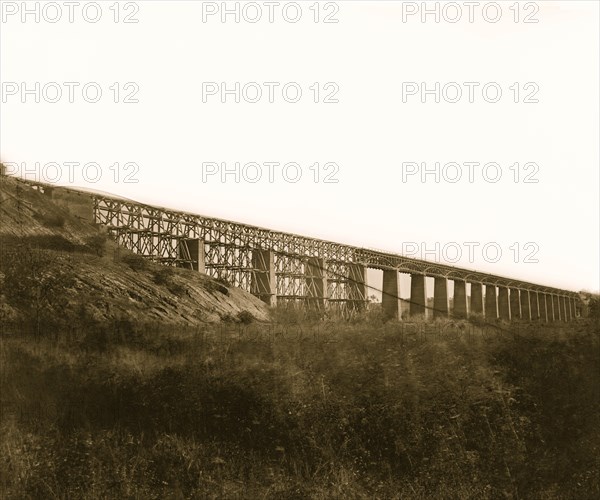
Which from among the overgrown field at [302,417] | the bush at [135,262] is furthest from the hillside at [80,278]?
the overgrown field at [302,417]

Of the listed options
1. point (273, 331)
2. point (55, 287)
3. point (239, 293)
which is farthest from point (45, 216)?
point (273, 331)

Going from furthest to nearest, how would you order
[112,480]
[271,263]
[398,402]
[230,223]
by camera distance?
[271,263] < [230,223] < [398,402] < [112,480]

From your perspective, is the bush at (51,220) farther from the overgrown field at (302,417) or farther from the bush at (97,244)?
the overgrown field at (302,417)

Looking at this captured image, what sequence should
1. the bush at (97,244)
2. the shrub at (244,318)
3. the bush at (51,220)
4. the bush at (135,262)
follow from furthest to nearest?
the bush at (97,244), the bush at (51,220), the bush at (135,262), the shrub at (244,318)

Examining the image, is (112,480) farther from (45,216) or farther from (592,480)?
(45,216)

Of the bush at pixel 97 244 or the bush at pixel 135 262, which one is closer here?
the bush at pixel 135 262

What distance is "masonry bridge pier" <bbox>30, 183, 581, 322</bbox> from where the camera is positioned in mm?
29703

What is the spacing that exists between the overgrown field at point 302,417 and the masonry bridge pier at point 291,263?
629cm

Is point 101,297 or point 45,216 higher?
point 45,216

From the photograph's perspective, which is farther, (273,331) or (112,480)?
(273,331)

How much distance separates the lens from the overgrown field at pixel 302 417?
9617mm

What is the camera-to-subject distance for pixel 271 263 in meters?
37.6

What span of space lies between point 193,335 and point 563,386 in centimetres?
833

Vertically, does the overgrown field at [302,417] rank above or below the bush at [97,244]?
below
